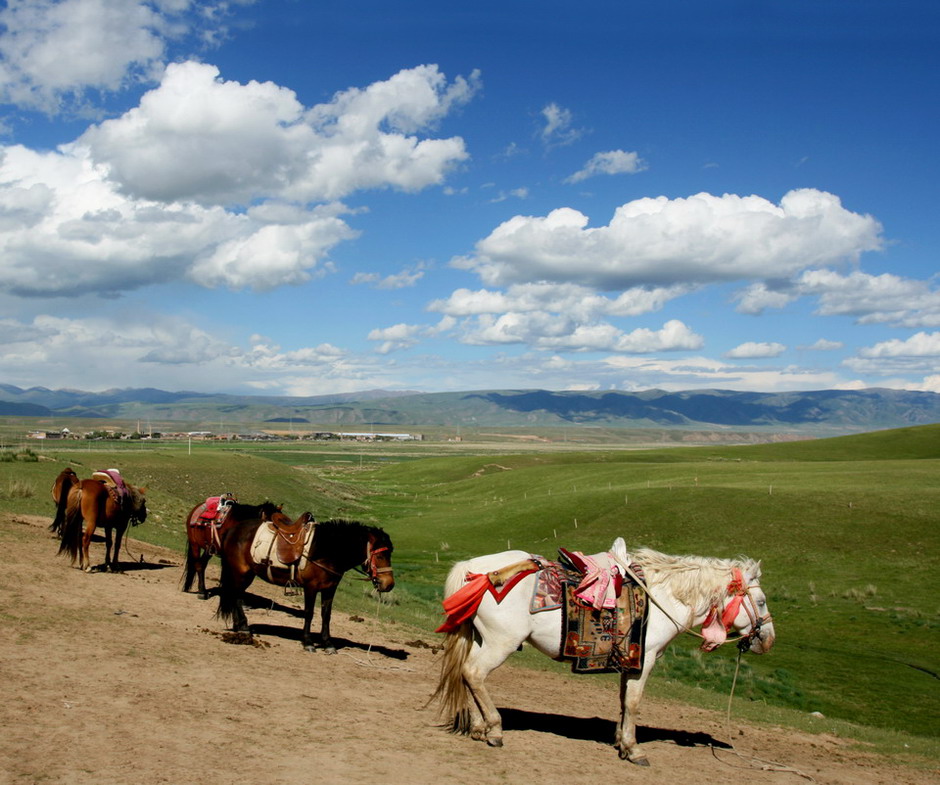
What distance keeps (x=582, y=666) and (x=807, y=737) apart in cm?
653

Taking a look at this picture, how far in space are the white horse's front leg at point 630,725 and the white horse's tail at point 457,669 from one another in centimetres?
218

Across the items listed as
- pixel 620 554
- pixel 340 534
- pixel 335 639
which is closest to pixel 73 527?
pixel 335 639

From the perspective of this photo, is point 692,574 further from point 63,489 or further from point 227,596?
point 63,489

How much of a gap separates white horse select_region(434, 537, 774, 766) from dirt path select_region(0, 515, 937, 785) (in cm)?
48

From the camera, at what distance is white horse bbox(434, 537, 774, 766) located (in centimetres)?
993

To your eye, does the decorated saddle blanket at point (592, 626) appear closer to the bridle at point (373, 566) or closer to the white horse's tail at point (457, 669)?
the white horse's tail at point (457, 669)

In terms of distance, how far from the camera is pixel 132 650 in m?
12.2

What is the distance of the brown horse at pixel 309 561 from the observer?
14.6 metres

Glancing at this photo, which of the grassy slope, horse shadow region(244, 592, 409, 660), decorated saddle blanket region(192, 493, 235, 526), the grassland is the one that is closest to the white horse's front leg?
horse shadow region(244, 592, 409, 660)

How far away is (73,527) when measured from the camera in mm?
18109

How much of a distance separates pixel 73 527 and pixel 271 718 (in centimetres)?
1094

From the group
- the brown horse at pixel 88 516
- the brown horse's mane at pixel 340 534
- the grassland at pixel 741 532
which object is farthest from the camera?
the grassland at pixel 741 532

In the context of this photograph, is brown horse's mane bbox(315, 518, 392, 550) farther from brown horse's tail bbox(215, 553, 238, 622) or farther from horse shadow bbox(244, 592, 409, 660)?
horse shadow bbox(244, 592, 409, 660)

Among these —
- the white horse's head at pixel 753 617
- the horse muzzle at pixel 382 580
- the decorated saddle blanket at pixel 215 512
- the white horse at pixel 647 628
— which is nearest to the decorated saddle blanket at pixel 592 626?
the white horse at pixel 647 628
